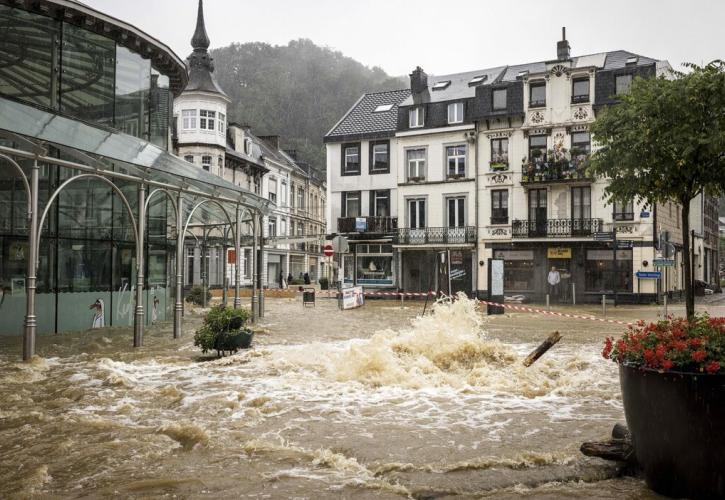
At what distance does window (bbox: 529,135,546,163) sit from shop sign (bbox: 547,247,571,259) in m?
5.32

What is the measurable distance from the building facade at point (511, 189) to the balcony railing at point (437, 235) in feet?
0.22

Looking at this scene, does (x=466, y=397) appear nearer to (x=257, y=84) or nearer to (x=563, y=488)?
(x=563, y=488)

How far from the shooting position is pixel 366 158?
134ft

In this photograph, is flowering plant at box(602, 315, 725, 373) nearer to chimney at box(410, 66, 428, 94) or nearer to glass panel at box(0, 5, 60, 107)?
glass panel at box(0, 5, 60, 107)

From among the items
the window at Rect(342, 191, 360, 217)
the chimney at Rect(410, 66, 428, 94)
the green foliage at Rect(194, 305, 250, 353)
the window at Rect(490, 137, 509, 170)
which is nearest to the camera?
the green foliage at Rect(194, 305, 250, 353)

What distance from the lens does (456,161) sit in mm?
38031

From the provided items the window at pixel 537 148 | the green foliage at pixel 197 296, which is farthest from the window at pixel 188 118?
the window at pixel 537 148

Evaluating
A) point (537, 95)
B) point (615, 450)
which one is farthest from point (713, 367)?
point (537, 95)

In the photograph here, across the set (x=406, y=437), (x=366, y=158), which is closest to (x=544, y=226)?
(x=366, y=158)

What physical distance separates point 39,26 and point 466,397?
15278 millimetres

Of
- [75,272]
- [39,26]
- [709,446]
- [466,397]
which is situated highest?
[39,26]

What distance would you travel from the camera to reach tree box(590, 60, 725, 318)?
32.6ft

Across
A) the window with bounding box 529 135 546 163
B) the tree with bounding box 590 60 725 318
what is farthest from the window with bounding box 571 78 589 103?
the tree with bounding box 590 60 725 318

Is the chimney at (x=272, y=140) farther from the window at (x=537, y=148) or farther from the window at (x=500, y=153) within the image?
the window at (x=537, y=148)
